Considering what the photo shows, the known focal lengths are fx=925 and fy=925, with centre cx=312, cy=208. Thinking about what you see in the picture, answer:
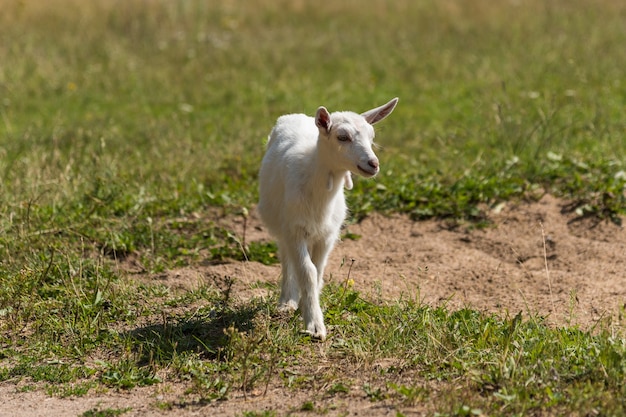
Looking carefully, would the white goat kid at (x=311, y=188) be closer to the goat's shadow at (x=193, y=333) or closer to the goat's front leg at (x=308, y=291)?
the goat's front leg at (x=308, y=291)

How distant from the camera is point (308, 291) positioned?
238 inches

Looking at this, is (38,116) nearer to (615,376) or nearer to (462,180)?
(462,180)

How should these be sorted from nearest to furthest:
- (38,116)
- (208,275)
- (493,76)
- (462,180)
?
(208,275) < (462,180) < (38,116) < (493,76)

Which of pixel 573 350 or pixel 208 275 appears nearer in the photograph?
pixel 573 350

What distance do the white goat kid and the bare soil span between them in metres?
0.47

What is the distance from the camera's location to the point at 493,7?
1780 centimetres

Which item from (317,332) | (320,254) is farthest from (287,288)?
(317,332)

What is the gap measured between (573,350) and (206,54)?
10.7 metres

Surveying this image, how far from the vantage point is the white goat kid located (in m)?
5.85

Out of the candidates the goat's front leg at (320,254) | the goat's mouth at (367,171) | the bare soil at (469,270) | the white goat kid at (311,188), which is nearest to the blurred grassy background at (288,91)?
the bare soil at (469,270)

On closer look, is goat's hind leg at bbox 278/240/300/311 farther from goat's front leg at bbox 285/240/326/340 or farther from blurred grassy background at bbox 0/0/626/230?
blurred grassy background at bbox 0/0/626/230

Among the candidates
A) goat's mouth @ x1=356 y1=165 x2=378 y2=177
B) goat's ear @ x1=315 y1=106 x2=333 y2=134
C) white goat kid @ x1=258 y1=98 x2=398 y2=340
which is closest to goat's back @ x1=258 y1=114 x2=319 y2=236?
white goat kid @ x1=258 y1=98 x2=398 y2=340

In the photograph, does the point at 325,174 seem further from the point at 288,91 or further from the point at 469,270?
the point at 288,91

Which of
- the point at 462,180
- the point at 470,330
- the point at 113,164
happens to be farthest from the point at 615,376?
the point at 113,164
